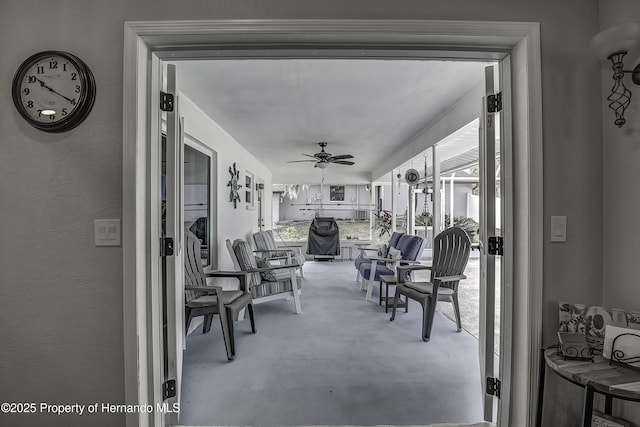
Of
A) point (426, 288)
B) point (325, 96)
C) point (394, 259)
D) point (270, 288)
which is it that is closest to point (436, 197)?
point (394, 259)

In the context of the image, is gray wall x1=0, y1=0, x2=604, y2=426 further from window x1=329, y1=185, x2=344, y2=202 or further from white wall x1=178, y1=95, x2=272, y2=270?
window x1=329, y1=185, x2=344, y2=202

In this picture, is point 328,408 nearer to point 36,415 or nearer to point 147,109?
point 36,415

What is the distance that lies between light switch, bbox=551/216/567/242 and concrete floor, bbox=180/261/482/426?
1.16 m

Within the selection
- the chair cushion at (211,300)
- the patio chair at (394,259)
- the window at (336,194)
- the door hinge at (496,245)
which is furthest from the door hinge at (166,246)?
the window at (336,194)

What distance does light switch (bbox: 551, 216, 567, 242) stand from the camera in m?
1.42

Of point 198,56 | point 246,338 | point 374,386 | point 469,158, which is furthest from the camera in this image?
point 469,158

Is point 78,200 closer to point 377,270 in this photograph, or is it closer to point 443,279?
point 443,279

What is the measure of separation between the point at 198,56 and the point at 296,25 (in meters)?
0.53

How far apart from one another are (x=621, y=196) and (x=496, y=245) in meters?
0.52

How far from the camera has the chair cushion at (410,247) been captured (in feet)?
13.8

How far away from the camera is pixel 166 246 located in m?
1.56

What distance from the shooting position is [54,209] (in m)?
1.41

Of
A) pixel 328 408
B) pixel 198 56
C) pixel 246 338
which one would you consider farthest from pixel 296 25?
pixel 246 338

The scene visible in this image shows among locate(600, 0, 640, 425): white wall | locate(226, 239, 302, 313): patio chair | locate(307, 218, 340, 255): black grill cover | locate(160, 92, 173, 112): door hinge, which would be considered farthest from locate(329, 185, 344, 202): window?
locate(600, 0, 640, 425): white wall
